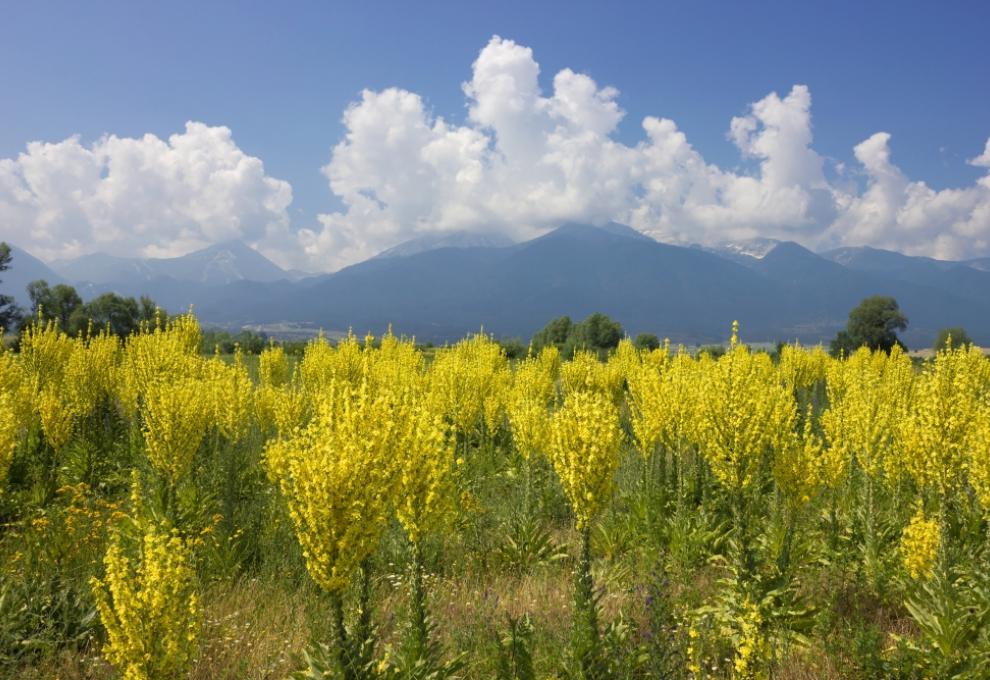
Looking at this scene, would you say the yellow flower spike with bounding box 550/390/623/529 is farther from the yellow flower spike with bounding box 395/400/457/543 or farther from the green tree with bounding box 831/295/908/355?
the green tree with bounding box 831/295/908/355

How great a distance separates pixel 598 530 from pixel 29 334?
1730 cm

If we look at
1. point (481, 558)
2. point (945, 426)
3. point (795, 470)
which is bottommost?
point (481, 558)

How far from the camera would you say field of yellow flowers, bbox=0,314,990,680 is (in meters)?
4.60

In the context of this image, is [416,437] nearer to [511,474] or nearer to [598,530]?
[598,530]

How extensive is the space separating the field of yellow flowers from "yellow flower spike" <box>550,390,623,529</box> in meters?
0.03

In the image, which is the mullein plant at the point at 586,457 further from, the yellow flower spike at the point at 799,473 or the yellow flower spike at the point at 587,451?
the yellow flower spike at the point at 799,473

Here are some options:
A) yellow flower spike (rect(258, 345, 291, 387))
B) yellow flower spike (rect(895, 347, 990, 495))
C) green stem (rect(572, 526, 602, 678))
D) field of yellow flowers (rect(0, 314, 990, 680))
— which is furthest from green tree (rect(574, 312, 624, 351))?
green stem (rect(572, 526, 602, 678))

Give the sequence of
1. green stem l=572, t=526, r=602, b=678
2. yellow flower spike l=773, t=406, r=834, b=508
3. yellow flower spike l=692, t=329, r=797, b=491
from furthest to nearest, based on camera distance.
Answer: yellow flower spike l=773, t=406, r=834, b=508, yellow flower spike l=692, t=329, r=797, b=491, green stem l=572, t=526, r=602, b=678

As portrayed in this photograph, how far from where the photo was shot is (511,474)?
14.4m

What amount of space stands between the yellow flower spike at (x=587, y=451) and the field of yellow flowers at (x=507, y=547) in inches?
1.1

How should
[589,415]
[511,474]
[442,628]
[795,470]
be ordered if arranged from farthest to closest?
[511,474]
[795,470]
[442,628]
[589,415]

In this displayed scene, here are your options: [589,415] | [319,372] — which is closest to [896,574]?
[589,415]

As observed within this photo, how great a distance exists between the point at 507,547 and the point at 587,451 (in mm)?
4238

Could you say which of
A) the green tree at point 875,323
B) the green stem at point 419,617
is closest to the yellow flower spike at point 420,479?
the green stem at point 419,617
